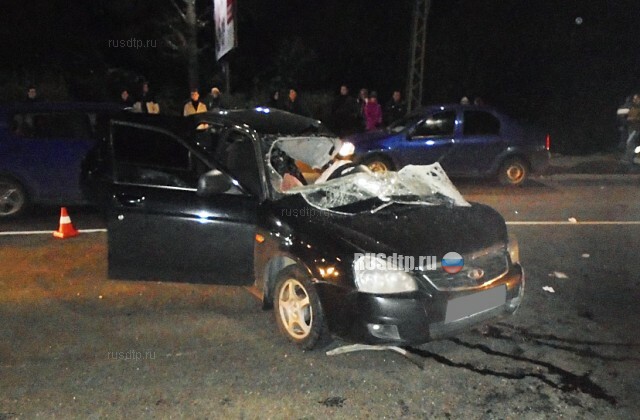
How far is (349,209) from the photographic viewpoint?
202 inches

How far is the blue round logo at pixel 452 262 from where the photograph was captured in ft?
14.8

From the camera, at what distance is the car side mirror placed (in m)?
5.21

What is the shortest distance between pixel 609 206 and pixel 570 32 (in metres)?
11.6

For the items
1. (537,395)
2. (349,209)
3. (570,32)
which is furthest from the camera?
(570,32)

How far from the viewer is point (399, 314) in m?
4.39

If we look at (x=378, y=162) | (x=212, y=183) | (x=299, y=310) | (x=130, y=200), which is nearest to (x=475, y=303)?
(x=299, y=310)

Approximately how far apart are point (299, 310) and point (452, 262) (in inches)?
44.2

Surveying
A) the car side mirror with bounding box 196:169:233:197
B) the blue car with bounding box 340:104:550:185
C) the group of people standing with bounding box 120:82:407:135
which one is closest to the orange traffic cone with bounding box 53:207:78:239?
the car side mirror with bounding box 196:169:233:197

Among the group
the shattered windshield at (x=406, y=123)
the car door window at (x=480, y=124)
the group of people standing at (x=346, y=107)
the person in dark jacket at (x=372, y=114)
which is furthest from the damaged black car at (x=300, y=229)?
the person in dark jacket at (x=372, y=114)

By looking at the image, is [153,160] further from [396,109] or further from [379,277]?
[396,109]

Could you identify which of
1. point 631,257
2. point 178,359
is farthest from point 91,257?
point 631,257

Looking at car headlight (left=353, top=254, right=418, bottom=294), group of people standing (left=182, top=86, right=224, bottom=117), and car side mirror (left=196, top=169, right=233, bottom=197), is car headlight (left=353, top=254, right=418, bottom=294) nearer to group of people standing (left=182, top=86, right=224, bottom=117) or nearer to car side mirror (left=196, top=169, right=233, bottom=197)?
car side mirror (left=196, top=169, right=233, bottom=197)

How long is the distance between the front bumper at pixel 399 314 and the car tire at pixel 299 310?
0.12 meters

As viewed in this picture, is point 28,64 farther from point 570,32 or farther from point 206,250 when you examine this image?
point 206,250
